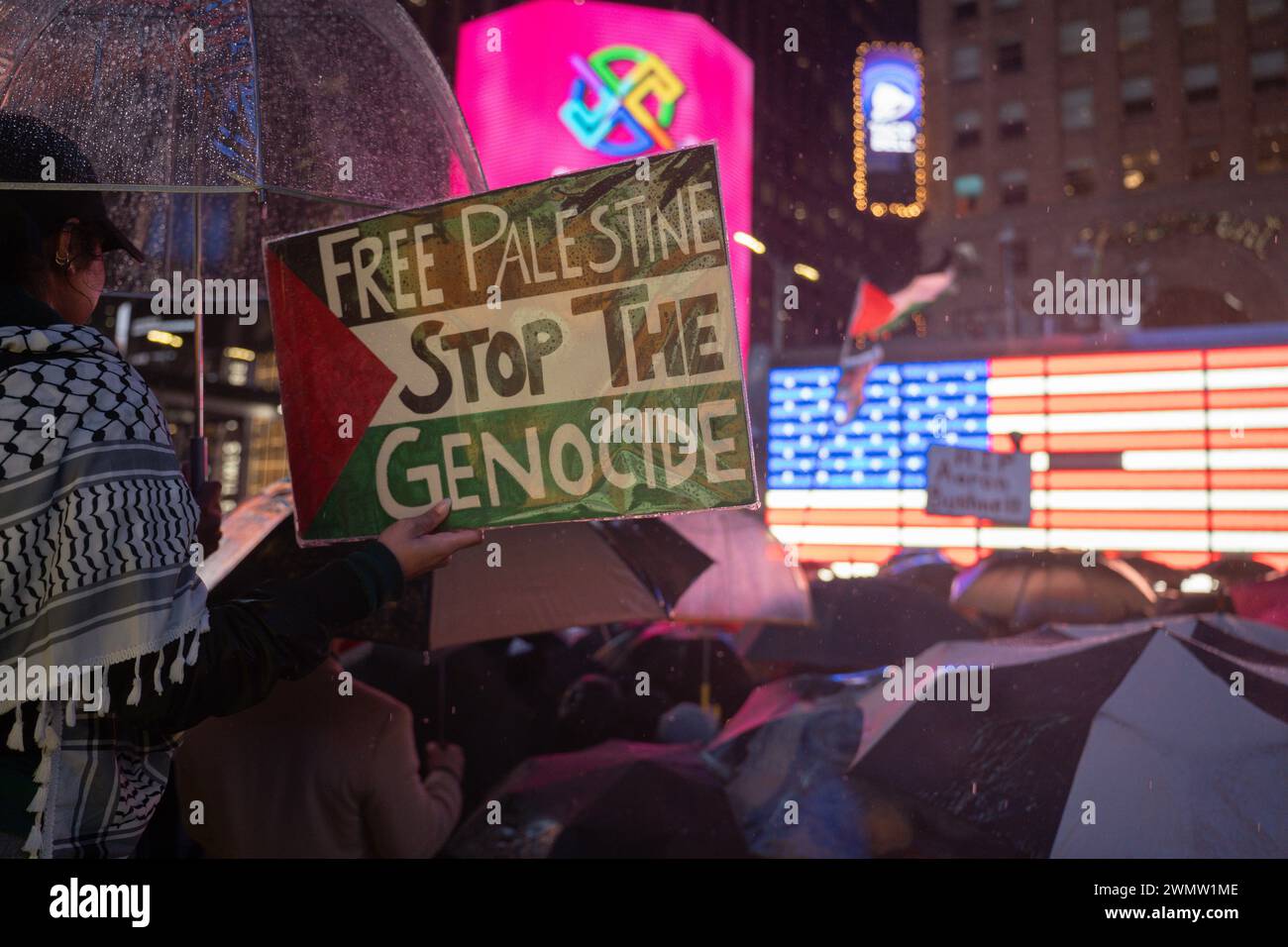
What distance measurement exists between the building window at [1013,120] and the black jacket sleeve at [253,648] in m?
27.0

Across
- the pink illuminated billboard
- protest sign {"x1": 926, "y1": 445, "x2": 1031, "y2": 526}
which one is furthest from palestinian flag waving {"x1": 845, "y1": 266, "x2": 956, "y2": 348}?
the pink illuminated billboard

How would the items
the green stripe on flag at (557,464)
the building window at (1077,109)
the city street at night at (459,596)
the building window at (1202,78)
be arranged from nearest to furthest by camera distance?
the city street at night at (459,596) < the green stripe on flag at (557,464) < the building window at (1202,78) < the building window at (1077,109)

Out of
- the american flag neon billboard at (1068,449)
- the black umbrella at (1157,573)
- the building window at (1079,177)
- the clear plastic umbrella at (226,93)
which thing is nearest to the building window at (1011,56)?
the building window at (1079,177)

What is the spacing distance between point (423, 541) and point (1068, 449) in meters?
13.7

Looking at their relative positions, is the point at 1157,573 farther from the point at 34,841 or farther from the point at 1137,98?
the point at 34,841

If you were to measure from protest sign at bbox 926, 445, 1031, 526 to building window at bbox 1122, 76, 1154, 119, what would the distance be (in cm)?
1536

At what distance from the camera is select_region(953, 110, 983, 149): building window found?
96.5ft

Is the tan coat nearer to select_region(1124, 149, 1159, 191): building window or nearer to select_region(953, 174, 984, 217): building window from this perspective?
select_region(1124, 149, 1159, 191): building window

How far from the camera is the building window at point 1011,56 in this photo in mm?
22753

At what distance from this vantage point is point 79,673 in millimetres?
1665

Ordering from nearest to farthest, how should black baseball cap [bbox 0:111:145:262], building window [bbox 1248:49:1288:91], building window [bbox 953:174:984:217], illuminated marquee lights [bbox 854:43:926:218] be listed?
1. black baseball cap [bbox 0:111:145:262]
2. building window [bbox 1248:49:1288:91]
3. illuminated marquee lights [bbox 854:43:926:218]
4. building window [bbox 953:174:984:217]

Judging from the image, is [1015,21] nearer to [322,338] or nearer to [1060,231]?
[1060,231]

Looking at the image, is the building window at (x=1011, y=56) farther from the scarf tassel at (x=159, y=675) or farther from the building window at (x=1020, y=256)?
the scarf tassel at (x=159, y=675)
